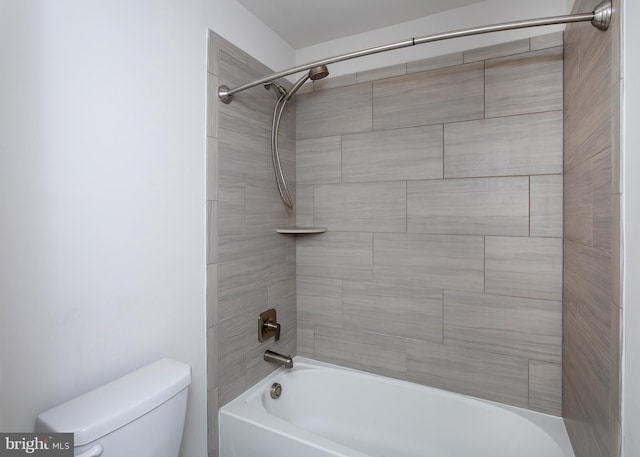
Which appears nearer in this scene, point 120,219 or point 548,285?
point 120,219

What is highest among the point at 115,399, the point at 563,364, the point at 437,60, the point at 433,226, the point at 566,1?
the point at 566,1

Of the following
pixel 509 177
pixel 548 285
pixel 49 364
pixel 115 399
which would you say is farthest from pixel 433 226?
pixel 49 364

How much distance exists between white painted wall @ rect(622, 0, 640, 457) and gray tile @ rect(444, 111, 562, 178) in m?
0.66

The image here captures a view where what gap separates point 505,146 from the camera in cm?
152

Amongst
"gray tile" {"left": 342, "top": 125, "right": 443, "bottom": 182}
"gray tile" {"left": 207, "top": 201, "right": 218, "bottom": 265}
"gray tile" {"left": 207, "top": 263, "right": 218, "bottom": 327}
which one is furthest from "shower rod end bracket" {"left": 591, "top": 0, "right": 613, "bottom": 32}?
"gray tile" {"left": 207, "top": 263, "right": 218, "bottom": 327}

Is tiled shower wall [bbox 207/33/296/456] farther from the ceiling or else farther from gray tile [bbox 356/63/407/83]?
gray tile [bbox 356/63/407/83]

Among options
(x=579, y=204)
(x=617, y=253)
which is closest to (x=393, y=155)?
(x=579, y=204)

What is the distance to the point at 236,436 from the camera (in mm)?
1412

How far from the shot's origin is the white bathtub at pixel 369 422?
135 cm

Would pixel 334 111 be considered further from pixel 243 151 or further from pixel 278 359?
pixel 278 359

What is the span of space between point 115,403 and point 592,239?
1495 mm

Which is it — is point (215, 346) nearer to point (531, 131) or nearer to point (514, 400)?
point (514, 400)

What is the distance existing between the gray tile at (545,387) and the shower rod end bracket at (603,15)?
1325mm

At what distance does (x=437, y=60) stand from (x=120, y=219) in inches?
63.0
